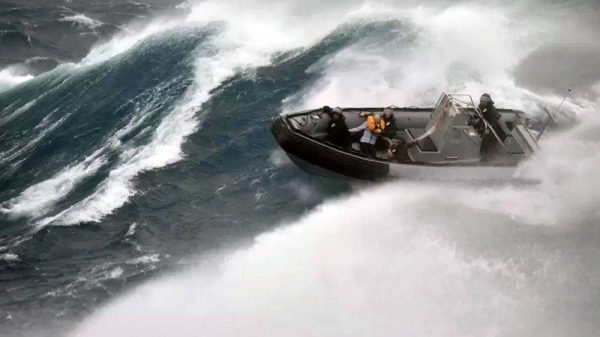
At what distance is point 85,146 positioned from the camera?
61.1 feet

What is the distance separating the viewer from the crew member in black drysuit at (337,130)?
15.0 meters

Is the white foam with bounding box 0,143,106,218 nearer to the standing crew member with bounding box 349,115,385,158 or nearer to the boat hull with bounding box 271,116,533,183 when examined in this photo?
the boat hull with bounding box 271,116,533,183

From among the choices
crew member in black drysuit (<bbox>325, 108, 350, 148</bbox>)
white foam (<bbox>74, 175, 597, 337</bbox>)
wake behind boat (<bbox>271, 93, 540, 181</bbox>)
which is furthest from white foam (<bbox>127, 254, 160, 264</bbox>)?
crew member in black drysuit (<bbox>325, 108, 350, 148</bbox>)

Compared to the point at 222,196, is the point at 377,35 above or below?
above

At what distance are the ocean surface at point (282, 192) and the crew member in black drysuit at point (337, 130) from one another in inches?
46.4

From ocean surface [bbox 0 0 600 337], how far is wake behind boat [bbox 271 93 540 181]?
509mm

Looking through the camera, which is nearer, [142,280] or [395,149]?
[142,280]

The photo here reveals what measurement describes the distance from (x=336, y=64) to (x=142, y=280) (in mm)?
11894

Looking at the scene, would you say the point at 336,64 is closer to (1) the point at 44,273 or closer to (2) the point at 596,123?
(2) the point at 596,123

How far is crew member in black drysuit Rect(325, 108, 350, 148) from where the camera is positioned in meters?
15.0

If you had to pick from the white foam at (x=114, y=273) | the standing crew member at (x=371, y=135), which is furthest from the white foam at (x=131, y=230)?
the standing crew member at (x=371, y=135)

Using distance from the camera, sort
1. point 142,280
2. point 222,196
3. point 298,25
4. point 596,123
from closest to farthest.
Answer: point 142,280
point 222,196
point 596,123
point 298,25

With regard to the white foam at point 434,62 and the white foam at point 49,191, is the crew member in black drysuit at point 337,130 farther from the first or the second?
the white foam at point 49,191

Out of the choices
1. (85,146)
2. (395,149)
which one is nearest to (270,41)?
(85,146)
